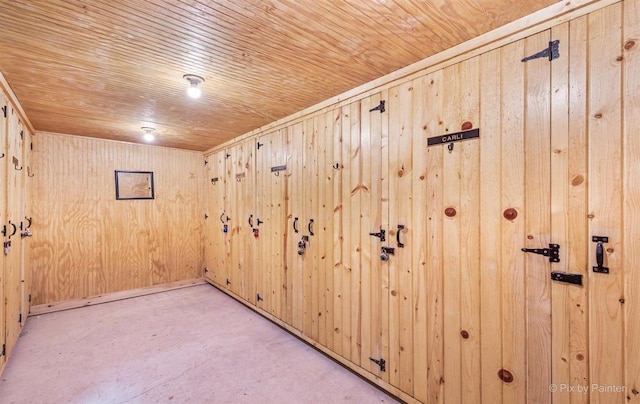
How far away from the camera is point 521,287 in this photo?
1571mm

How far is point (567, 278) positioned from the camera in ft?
4.65

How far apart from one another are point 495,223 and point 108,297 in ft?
17.1

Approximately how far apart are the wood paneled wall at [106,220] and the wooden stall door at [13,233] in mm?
988

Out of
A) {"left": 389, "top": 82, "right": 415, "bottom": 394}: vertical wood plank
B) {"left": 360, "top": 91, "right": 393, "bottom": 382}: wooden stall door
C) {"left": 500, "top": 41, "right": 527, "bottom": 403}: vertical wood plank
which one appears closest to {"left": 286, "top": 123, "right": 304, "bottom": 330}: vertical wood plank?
{"left": 360, "top": 91, "right": 393, "bottom": 382}: wooden stall door

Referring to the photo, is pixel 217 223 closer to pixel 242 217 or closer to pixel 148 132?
pixel 242 217

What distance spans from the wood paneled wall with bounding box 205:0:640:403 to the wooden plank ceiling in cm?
30

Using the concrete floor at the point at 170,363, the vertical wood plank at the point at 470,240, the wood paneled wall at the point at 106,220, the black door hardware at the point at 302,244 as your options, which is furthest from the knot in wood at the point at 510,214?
the wood paneled wall at the point at 106,220

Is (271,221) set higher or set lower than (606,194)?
lower

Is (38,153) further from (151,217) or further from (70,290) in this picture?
(70,290)

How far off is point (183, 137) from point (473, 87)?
390cm

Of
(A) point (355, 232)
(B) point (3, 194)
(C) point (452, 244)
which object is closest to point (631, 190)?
(C) point (452, 244)

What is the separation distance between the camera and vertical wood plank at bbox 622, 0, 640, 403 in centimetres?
125

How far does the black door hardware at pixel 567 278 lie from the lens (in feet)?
4.56

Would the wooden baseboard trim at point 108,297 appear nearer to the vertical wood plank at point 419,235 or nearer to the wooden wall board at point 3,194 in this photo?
the wooden wall board at point 3,194
